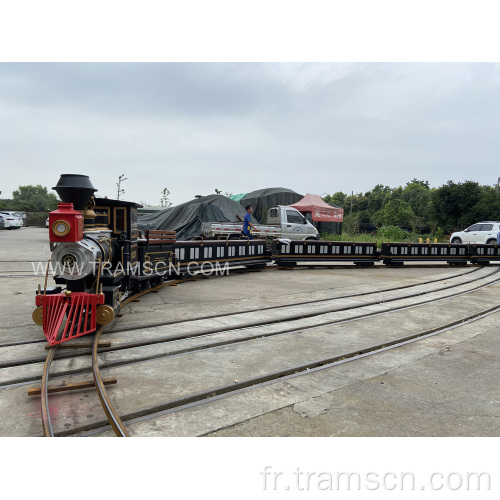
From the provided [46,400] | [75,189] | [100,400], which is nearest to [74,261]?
[75,189]

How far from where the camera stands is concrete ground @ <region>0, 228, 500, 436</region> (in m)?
3.51

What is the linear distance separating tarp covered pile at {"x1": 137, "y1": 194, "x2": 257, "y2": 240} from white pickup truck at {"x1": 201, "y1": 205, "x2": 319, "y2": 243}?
5281mm

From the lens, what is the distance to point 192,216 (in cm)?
2456

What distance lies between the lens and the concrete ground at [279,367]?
3.51 m

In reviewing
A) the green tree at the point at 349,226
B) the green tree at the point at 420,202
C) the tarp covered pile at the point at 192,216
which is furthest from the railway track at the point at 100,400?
the green tree at the point at 420,202

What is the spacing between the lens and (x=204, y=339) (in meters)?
5.91

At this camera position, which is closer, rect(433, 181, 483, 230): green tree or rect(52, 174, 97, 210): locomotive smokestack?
rect(52, 174, 97, 210): locomotive smokestack

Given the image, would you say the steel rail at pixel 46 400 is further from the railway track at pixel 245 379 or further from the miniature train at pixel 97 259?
the miniature train at pixel 97 259

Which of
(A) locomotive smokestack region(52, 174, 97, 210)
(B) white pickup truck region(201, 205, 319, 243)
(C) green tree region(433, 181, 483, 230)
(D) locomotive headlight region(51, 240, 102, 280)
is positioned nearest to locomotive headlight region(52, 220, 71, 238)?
(D) locomotive headlight region(51, 240, 102, 280)

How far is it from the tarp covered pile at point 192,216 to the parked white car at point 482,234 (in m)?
11.9

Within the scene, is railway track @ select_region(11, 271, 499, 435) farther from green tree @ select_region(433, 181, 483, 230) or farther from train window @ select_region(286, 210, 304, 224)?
green tree @ select_region(433, 181, 483, 230)

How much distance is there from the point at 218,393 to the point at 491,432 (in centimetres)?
247

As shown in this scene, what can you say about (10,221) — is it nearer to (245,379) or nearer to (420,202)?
(245,379)

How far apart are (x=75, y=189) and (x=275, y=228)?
1328 cm
